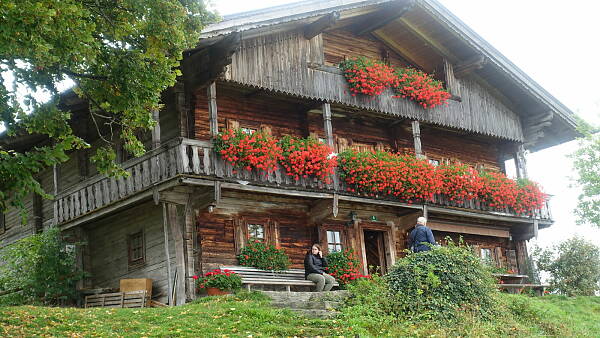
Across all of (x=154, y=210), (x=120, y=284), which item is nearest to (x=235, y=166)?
(x=154, y=210)

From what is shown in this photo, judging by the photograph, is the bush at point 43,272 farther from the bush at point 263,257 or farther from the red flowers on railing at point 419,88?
the red flowers on railing at point 419,88

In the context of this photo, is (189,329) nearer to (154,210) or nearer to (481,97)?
(154,210)

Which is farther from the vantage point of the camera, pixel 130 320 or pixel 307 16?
pixel 307 16

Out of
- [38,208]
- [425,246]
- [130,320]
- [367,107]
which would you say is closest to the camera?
[130,320]

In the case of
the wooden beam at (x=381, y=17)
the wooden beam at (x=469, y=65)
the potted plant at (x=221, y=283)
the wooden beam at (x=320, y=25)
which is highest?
the wooden beam at (x=381, y=17)

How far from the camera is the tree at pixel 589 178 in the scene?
33.8 metres

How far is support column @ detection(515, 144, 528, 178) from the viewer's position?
30.5 meters

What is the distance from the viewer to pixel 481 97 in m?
29.7

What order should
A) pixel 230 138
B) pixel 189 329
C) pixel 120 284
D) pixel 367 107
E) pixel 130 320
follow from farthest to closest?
pixel 367 107 < pixel 120 284 < pixel 230 138 < pixel 130 320 < pixel 189 329

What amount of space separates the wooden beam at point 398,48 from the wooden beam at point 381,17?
1.64 ft

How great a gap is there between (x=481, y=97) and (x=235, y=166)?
1157 cm

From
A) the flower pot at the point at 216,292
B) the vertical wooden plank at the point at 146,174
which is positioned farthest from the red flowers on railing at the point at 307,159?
the flower pot at the point at 216,292

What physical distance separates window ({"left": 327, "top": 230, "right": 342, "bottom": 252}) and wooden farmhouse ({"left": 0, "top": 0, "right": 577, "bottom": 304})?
3cm

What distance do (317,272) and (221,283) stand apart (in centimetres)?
246
